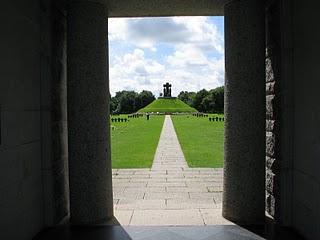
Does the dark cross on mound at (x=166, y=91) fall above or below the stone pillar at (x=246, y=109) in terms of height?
above

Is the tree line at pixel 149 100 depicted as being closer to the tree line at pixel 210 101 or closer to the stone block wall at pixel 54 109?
the tree line at pixel 210 101

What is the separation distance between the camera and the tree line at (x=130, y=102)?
113m

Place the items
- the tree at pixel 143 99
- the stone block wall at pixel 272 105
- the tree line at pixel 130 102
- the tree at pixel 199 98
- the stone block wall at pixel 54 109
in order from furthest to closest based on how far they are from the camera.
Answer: the tree at pixel 143 99 < the tree at pixel 199 98 < the tree line at pixel 130 102 < the stone block wall at pixel 272 105 < the stone block wall at pixel 54 109

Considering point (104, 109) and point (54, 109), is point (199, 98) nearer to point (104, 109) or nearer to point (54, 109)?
point (104, 109)

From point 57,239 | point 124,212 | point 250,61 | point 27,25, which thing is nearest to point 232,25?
point 250,61

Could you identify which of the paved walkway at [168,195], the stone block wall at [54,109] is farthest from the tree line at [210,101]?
the stone block wall at [54,109]

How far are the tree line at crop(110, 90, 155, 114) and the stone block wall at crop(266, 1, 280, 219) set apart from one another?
103 metres

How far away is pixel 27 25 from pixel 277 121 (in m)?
3.72

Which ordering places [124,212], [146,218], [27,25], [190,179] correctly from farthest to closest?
[190,179] → [124,212] → [146,218] → [27,25]

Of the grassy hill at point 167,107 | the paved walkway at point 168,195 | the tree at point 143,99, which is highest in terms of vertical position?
the tree at point 143,99

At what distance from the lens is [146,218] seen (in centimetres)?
632

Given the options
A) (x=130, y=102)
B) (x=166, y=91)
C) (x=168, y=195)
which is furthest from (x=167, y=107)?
(x=168, y=195)

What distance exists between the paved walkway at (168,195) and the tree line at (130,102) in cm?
9871

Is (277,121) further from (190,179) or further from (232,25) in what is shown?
(190,179)
